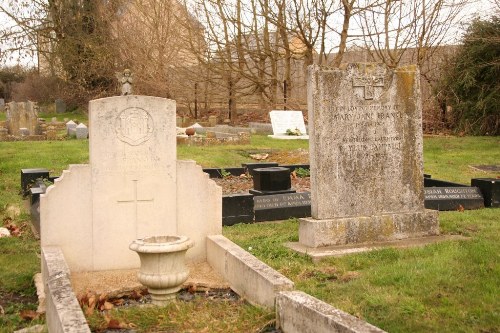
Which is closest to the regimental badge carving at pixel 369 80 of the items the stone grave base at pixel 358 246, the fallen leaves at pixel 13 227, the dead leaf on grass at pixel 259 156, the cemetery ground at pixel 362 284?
the stone grave base at pixel 358 246

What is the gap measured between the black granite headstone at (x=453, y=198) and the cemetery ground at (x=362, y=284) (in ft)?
1.40

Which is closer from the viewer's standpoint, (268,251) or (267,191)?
(268,251)

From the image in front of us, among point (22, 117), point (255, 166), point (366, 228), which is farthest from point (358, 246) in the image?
point (22, 117)

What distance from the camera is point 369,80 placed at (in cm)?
740

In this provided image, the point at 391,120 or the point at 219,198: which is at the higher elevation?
the point at 391,120

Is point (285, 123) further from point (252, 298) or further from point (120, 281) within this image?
point (252, 298)

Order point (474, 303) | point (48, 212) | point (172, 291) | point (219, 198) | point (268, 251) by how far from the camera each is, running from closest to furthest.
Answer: point (474, 303) → point (172, 291) → point (48, 212) → point (219, 198) → point (268, 251)

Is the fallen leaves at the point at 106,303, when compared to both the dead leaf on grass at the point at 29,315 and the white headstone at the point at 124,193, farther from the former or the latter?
the white headstone at the point at 124,193

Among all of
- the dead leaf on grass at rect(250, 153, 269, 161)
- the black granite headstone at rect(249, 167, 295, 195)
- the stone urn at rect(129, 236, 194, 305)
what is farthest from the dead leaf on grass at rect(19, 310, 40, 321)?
the dead leaf on grass at rect(250, 153, 269, 161)

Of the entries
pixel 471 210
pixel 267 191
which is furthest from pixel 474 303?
pixel 267 191

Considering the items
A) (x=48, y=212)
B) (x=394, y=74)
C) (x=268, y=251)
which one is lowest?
(x=268, y=251)

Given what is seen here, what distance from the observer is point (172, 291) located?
5.24 metres

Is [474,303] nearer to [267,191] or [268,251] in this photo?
[268,251]

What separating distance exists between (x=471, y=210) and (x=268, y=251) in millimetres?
4311
